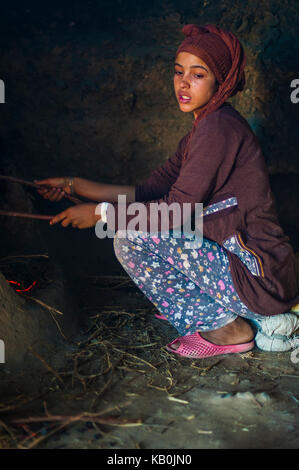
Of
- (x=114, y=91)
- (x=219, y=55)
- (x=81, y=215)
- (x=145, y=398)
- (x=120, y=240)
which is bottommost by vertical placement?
(x=145, y=398)

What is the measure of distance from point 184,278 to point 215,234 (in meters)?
0.27

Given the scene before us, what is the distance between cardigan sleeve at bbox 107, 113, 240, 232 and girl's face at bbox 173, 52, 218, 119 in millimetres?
120

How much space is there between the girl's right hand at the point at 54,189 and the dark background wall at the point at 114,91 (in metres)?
0.57

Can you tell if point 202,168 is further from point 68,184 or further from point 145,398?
point 145,398

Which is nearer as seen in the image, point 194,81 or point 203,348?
point 194,81

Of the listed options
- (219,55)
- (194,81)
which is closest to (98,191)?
(194,81)

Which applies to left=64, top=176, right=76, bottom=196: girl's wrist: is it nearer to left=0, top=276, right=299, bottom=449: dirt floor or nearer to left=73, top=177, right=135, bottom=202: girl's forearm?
left=73, top=177, right=135, bottom=202: girl's forearm

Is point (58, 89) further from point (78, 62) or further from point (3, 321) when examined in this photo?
point (3, 321)

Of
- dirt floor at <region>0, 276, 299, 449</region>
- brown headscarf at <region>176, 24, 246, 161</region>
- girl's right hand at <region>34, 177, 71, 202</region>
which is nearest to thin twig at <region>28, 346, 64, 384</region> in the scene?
dirt floor at <region>0, 276, 299, 449</region>

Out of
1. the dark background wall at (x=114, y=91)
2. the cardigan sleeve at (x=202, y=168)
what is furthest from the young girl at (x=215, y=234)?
the dark background wall at (x=114, y=91)

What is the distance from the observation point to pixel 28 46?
3270 millimetres

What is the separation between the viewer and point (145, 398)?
1.91 metres

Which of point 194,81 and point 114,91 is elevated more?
point 114,91
